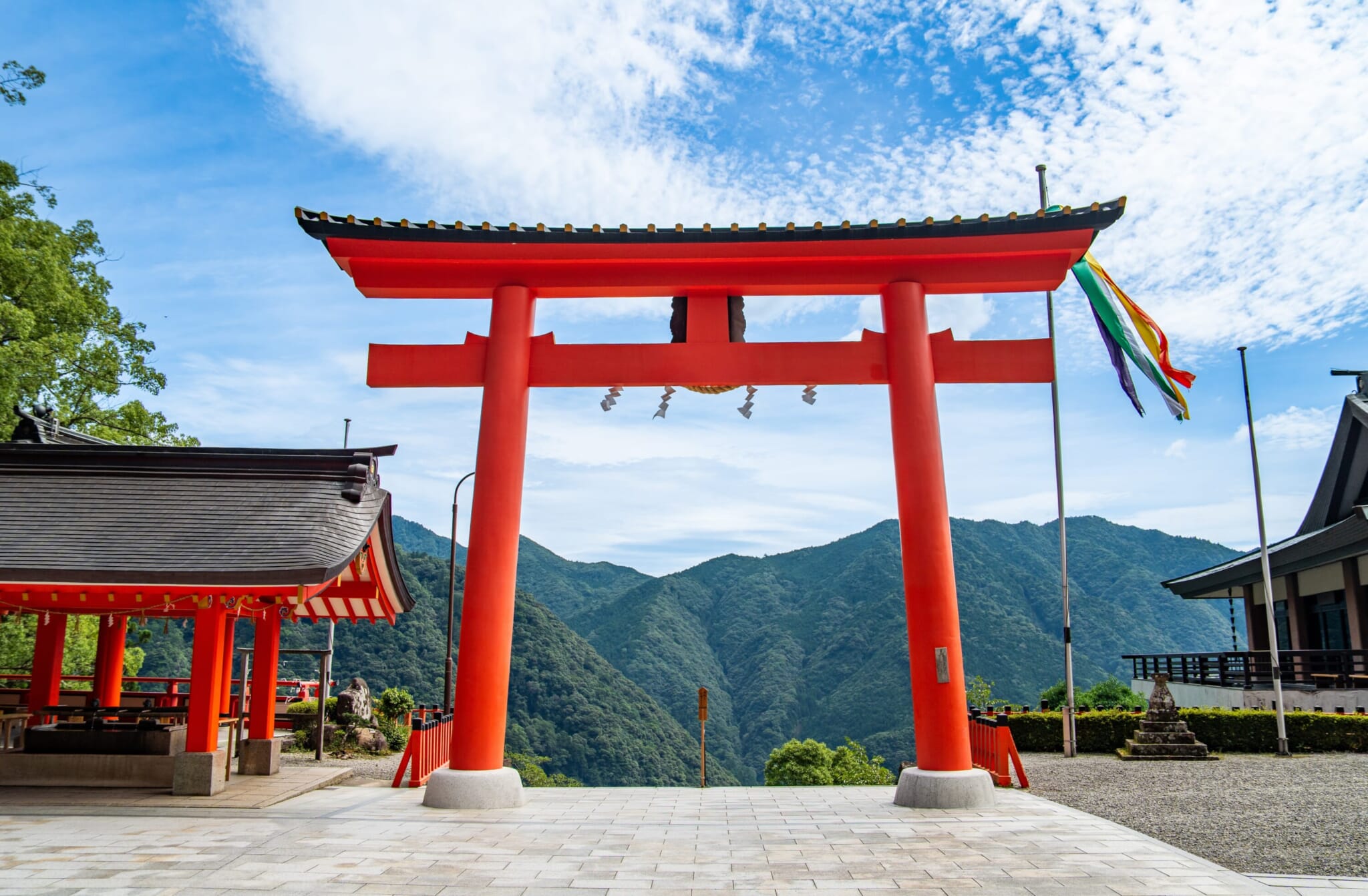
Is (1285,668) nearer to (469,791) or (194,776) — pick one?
(469,791)

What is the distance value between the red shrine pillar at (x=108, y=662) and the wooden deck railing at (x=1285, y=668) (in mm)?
19461

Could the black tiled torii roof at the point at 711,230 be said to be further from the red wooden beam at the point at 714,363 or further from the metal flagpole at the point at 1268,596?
the metal flagpole at the point at 1268,596

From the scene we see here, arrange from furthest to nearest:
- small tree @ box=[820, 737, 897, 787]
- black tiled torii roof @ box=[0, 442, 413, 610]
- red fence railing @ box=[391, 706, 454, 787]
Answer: small tree @ box=[820, 737, 897, 787]
red fence railing @ box=[391, 706, 454, 787]
black tiled torii roof @ box=[0, 442, 413, 610]

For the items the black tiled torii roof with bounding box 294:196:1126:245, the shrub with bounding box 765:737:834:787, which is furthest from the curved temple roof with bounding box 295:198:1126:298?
the shrub with bounding box 765:737:834:787

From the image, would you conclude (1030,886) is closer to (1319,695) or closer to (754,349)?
(754,349)

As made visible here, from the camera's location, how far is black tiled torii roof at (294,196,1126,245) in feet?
34.2

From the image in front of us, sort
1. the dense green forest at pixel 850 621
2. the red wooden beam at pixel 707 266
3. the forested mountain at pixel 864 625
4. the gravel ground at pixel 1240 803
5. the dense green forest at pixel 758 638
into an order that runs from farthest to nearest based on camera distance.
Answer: the dense green forest at pixel 850 621 < the forested mountain at pixel 864 625 < the dense green forest at pixel 758 638 < the red wooden beam at pixel 707 266 < the gravel ground at pixel 1240 803

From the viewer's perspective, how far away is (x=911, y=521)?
1009cm

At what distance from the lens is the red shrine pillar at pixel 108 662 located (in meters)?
14.1

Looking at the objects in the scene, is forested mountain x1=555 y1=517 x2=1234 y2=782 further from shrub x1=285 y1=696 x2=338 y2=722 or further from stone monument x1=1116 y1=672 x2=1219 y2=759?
shrub x1=285 y1=696 x2=338 y2=722

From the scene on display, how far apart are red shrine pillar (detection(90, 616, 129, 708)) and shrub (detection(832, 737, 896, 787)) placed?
1415 cm

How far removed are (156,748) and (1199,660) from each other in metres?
24.7

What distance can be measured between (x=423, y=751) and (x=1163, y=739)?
12137mm

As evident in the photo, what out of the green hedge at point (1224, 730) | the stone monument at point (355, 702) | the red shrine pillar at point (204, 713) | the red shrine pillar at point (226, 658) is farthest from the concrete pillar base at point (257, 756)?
the green hedge at point (1224, 730)
